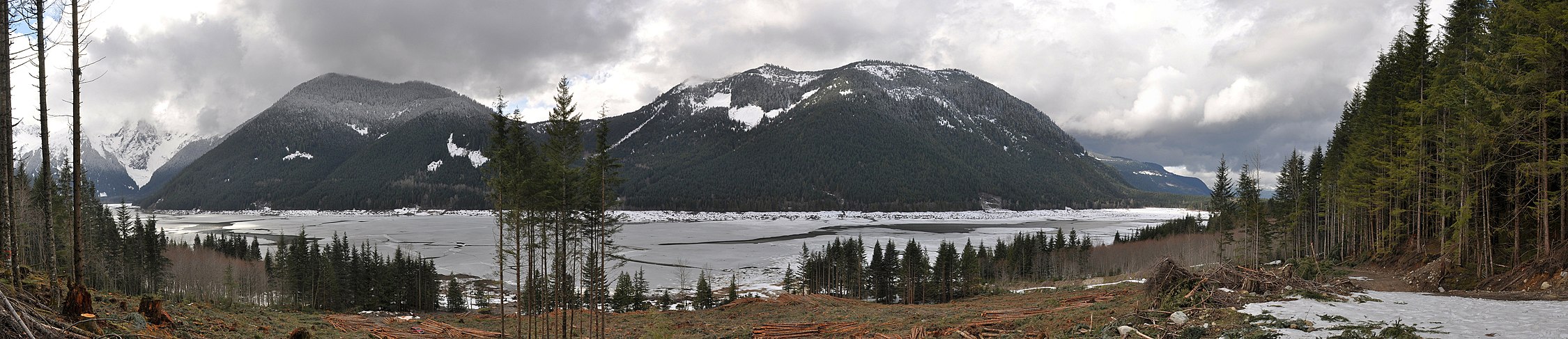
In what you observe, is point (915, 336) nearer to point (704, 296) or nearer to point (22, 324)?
point (22, 324)

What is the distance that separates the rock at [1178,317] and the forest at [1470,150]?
7759 mm

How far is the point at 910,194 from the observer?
182m

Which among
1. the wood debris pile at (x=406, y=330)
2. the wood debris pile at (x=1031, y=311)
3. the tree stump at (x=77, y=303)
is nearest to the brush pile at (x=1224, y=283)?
the wood debris pile at (x=1031, y=311)

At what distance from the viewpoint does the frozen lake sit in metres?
57.7

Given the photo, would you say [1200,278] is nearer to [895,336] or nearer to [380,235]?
[895,336]

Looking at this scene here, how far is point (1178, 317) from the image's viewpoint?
793 centimetres

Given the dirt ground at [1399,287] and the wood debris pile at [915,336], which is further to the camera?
the wood debris pile at [915,336]

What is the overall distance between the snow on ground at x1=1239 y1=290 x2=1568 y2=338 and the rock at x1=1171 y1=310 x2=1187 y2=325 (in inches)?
32.6

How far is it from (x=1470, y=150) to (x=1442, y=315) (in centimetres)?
1223

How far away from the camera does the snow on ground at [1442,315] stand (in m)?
6.58

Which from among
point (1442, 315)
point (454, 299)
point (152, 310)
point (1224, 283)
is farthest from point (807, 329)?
point (454, 299)

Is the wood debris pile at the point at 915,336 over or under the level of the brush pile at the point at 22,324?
under

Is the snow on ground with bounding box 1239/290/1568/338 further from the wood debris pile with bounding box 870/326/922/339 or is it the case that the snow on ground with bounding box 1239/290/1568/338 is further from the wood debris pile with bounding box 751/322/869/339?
the wood debris pile with bounding box 751/322/869/339

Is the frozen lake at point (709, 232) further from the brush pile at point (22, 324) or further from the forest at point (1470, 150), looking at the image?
the forest at point (1470, 150)
